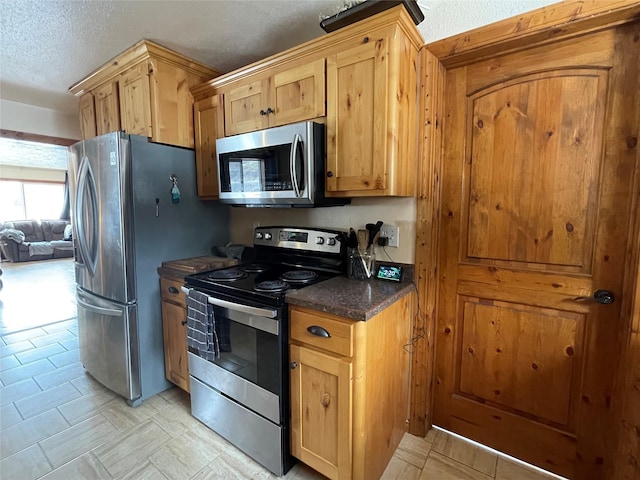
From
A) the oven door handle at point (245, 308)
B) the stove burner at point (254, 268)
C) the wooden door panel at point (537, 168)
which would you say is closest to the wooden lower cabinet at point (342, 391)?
the oven door handle at point (245, 308)

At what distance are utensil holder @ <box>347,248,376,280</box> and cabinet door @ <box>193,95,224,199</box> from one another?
3.78 ft

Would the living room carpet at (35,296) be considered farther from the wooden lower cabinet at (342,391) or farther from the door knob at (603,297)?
the door knob at (603,297)

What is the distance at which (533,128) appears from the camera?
4.82 feet

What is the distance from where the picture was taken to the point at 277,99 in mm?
1770

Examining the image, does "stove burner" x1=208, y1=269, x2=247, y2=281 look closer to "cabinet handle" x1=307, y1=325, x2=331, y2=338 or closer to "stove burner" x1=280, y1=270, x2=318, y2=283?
"stove burner" x1=280, y1=270, x2=318, y2=283

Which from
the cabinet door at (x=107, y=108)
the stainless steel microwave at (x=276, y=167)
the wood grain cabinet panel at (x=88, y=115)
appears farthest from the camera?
the wood grain cabinet panel at (x=88, y=115)

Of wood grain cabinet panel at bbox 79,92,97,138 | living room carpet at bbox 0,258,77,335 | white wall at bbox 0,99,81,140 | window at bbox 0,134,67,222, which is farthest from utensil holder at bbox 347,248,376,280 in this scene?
window at bbox 0,134,67,222

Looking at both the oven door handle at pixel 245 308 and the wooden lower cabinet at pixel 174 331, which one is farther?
the wooden lower cabinet at pixel 174 331

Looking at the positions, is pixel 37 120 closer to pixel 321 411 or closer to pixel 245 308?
pixel 245 308

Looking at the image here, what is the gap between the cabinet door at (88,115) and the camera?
2.63 metres

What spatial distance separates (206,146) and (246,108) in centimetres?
52

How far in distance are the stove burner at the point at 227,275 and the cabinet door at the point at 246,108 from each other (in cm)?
88

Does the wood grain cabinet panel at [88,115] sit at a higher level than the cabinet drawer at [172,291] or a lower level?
higher

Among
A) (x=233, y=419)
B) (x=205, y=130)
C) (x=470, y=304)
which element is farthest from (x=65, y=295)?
(x=470, y=304)
